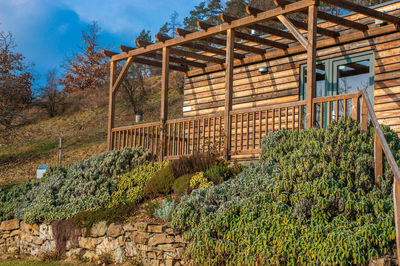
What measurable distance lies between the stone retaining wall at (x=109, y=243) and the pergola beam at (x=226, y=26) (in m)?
4.74

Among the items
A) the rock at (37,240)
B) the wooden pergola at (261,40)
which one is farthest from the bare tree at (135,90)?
the rock at (37,240)

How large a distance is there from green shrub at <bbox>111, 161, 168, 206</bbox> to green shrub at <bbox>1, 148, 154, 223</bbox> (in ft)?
0.65

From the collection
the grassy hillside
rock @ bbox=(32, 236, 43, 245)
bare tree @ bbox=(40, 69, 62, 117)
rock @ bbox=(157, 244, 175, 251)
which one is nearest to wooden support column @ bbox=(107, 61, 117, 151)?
rock @ bbox=(32, 236, 43, 245)

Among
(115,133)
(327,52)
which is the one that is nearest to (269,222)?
(327,52)

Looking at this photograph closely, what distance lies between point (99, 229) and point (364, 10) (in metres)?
6.45

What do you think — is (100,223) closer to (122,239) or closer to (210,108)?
(122,239)

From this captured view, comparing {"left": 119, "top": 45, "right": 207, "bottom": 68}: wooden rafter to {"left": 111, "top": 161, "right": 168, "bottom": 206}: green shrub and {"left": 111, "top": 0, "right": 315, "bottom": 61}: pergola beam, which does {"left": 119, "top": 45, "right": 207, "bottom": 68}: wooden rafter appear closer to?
{"left": 111, "top": 0, "right": 315, "bottom": 61}: pergola beam

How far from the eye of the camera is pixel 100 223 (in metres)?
8.66

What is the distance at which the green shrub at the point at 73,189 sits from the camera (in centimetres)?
973

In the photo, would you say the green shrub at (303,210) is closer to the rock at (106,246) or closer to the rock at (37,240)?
the rock at (106,246)

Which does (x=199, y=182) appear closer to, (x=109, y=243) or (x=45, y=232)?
(x=109, y=243)

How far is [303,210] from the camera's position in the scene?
6.45m

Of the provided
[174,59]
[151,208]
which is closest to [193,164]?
[151,208]

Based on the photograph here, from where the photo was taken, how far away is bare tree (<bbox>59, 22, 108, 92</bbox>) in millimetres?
35344
